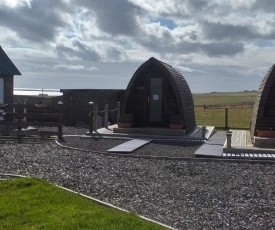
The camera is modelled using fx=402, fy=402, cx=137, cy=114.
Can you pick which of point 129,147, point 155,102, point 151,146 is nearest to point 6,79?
point 155,102

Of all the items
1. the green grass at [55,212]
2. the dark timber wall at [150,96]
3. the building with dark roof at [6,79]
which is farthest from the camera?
the building with dark roof at [6,79]

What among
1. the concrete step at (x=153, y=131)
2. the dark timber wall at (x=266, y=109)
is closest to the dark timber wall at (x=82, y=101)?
the concrete step at (x=153, y=131)

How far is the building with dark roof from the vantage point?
2309 cm

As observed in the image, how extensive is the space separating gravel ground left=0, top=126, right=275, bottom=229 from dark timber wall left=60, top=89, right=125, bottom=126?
12.0 m

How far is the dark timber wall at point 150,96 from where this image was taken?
60.9 ft

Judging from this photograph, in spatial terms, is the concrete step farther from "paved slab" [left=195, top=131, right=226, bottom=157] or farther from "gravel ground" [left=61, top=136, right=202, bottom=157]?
"paved slab" [left=195, top=131, right=226, bottom=157]

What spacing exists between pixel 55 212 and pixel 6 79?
18.8m

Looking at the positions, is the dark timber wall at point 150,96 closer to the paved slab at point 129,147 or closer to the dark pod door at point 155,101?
the dark pod door at point 155,101

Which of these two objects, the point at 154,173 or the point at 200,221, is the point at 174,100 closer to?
the point at 154,173

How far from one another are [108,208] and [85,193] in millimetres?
1179

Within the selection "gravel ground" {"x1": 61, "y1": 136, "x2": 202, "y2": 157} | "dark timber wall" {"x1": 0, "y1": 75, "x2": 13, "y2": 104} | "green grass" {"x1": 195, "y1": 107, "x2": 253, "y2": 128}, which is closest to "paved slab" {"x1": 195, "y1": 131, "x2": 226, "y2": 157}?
"gravel ground" {"x1": 61, "y1": 136, "x2": 202, "y2": 157}

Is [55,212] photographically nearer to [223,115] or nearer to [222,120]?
[222,120]

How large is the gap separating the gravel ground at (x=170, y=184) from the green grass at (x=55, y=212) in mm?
604

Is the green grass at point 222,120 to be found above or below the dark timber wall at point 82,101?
below
